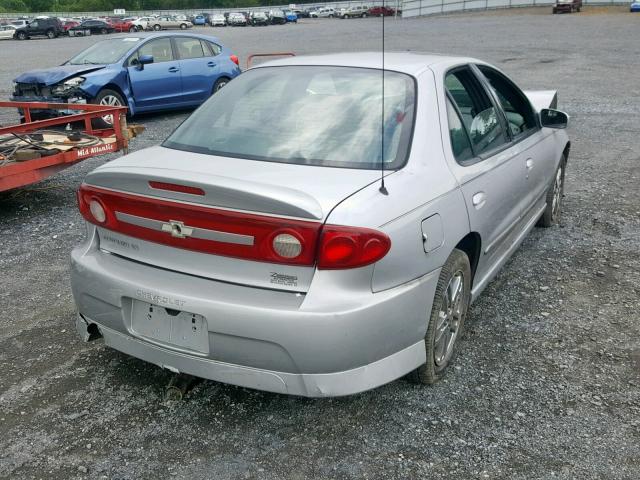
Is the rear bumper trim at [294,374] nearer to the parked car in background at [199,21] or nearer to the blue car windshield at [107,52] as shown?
the blue car windshield at [107,52]

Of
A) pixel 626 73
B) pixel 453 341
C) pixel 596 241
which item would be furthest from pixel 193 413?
pixel 626 73

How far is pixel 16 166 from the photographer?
552 centimetres

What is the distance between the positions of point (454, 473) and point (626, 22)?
39.3 metres

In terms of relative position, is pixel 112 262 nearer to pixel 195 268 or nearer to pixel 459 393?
pixel 195 268

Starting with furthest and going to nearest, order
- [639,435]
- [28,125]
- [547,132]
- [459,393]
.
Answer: [28,125] → [547,132] → [459,393] → [639,435]

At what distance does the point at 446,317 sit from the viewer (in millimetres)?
3166

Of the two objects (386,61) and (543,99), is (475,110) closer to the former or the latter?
(386,61)

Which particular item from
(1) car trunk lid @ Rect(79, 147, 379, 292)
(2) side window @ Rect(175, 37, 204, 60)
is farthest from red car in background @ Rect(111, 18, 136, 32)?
(1) car trunk lid @ Rect(79, 147, 379, 292)

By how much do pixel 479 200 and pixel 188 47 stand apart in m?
10.2

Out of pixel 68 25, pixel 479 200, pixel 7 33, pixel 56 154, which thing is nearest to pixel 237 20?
pixel 68 25

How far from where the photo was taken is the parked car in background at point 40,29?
4603 centimetres

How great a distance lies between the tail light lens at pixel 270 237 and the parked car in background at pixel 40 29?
5028 centimetres

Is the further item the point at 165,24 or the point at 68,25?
the point at 165,24

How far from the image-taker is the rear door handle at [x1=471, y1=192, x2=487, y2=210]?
3209 mm
